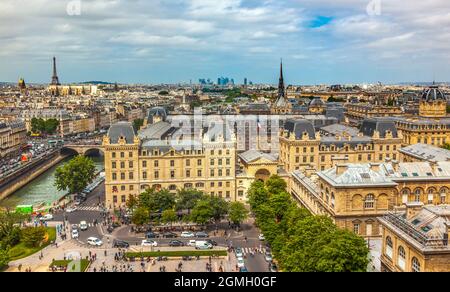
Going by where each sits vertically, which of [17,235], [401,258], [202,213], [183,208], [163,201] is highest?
[401,258]

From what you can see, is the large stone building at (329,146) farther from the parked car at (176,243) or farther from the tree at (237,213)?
the parked car at (176,243)

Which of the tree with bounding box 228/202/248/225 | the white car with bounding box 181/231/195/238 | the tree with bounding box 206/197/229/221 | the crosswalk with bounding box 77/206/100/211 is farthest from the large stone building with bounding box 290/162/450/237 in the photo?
the crosswalk with bounding box 77/206/100/211

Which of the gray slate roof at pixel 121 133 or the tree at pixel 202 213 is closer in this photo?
the tree at pixel 202 213

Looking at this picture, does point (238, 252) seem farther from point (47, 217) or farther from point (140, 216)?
point (47, 217)

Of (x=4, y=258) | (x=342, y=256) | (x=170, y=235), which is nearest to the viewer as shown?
(x=342, y=256)

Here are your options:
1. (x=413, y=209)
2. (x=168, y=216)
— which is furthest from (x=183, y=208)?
(x=413, y=209)

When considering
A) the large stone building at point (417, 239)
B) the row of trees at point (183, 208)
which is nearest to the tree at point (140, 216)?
the row of trees at point (183, 208)
